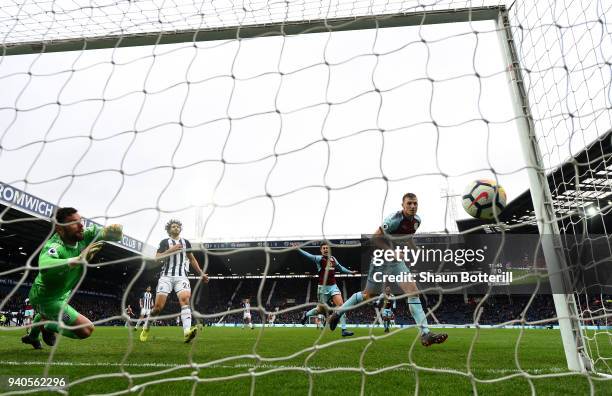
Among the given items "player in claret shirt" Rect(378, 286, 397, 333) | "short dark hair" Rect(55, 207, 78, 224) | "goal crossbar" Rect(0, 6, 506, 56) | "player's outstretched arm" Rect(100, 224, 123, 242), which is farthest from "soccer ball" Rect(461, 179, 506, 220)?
"short dark hair" Rect(55, 207, 78, 224)

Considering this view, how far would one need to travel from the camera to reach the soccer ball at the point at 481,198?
3.93 metres

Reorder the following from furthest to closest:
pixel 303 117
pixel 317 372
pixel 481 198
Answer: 1. pixel 481 198
2. pixel 303 117
3. pixel 317 372

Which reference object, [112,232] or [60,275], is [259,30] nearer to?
[112,232]

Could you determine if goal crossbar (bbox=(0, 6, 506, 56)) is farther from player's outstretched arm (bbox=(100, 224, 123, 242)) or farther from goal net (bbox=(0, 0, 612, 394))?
player's outstretched arm (bbox=(100, 224, 123, 242))

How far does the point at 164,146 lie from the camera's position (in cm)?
330

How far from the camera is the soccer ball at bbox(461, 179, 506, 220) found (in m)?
3.93

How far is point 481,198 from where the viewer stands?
401 cm

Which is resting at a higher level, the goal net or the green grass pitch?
the goal net

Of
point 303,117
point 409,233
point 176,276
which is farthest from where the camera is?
point 176,276

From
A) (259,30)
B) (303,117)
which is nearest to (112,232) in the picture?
(303,117)

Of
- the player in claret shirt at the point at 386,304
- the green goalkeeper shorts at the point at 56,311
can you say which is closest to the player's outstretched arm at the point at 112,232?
the green goalkeeper shorts at the point at 56,311

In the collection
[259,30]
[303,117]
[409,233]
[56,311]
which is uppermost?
[259,30]

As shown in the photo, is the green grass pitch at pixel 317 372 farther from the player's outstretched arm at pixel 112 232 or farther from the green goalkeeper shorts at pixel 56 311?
the player's outstretched arm at pixel 112 232

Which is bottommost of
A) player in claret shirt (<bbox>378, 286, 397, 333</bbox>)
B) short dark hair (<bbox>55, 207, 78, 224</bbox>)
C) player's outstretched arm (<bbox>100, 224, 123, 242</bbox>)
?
player in claret shirt (<bbox>378, 286, 397, 333</bbox>)
